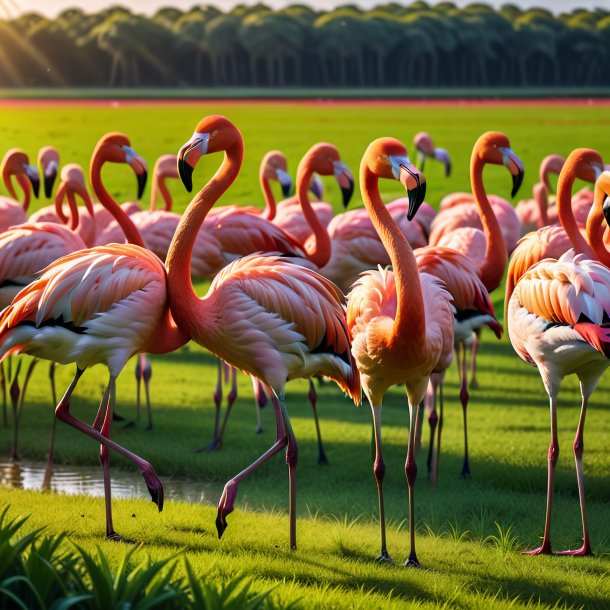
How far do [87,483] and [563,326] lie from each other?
2.80 metres

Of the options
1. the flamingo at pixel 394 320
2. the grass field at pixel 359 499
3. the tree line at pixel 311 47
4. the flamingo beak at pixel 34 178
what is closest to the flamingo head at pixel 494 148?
the grass field at pixel 359 499

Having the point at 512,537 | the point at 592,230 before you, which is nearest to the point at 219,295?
the point at 512,537

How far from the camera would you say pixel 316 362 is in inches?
198

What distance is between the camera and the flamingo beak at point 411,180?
13.8 ft

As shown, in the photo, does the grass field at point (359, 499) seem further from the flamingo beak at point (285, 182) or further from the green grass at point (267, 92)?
the green grass at point (267, 92)

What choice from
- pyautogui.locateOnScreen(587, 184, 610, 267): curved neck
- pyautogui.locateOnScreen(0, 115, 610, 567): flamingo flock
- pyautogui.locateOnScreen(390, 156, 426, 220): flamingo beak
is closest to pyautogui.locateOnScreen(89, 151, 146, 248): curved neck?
pyautogui.locateOnScreen(0, 115, 610, 567): flamingo flock

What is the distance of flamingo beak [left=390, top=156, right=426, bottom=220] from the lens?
4.20 metres

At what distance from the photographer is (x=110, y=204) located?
6332 mm

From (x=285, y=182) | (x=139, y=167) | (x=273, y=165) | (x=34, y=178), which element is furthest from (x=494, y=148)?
(x=34, y=178)

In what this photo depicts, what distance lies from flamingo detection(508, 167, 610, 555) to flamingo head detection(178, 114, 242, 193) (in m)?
1.46

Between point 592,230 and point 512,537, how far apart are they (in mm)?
1671

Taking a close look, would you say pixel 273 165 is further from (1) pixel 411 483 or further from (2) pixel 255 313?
(1) pixel 411 483

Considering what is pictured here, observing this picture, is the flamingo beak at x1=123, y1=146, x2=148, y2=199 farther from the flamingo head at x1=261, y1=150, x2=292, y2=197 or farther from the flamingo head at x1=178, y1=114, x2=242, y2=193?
the flamingo head at x1=261, y1=150, x2=292, y2=197

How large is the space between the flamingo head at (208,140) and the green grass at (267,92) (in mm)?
13052
